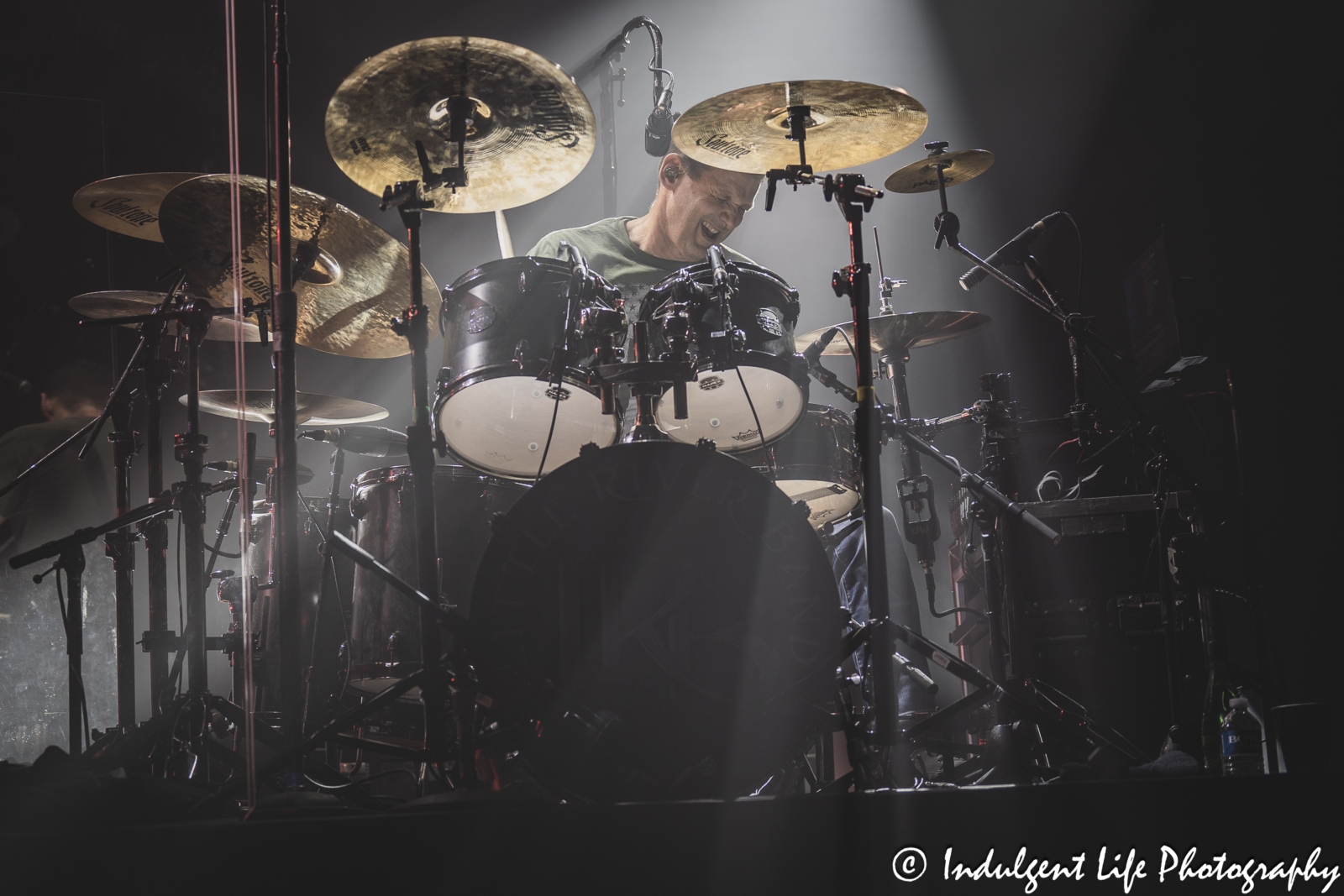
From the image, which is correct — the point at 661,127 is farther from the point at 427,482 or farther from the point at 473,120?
the point at 427,482

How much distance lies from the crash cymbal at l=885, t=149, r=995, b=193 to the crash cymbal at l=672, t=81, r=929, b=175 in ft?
1.27

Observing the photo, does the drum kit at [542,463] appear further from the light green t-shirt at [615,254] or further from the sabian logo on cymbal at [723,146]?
the light green t-shirt at [615,254]

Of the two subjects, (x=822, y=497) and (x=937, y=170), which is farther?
(x=822, y=497)

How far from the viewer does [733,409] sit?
9.72 feet

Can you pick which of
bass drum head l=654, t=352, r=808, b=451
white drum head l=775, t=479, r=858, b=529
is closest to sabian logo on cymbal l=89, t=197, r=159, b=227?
bass drum head l=654, t=352, r=808, b=451

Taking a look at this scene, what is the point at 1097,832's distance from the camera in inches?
58.8

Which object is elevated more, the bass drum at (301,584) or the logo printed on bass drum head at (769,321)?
the logo printed on bass drum head at (769,321)

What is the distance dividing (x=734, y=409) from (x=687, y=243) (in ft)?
3.31

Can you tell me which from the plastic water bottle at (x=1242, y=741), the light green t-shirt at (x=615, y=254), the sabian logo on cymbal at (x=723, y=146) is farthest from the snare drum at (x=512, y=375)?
the plastic water bottle at (x=1242, y=741)

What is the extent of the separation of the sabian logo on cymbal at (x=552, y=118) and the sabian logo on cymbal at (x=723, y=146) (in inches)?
14.8

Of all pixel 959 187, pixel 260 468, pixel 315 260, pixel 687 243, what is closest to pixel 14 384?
pixel 260 468

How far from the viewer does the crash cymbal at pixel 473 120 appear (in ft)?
7.91

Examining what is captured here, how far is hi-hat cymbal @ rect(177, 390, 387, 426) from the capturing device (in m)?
3.68

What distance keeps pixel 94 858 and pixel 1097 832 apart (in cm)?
154
